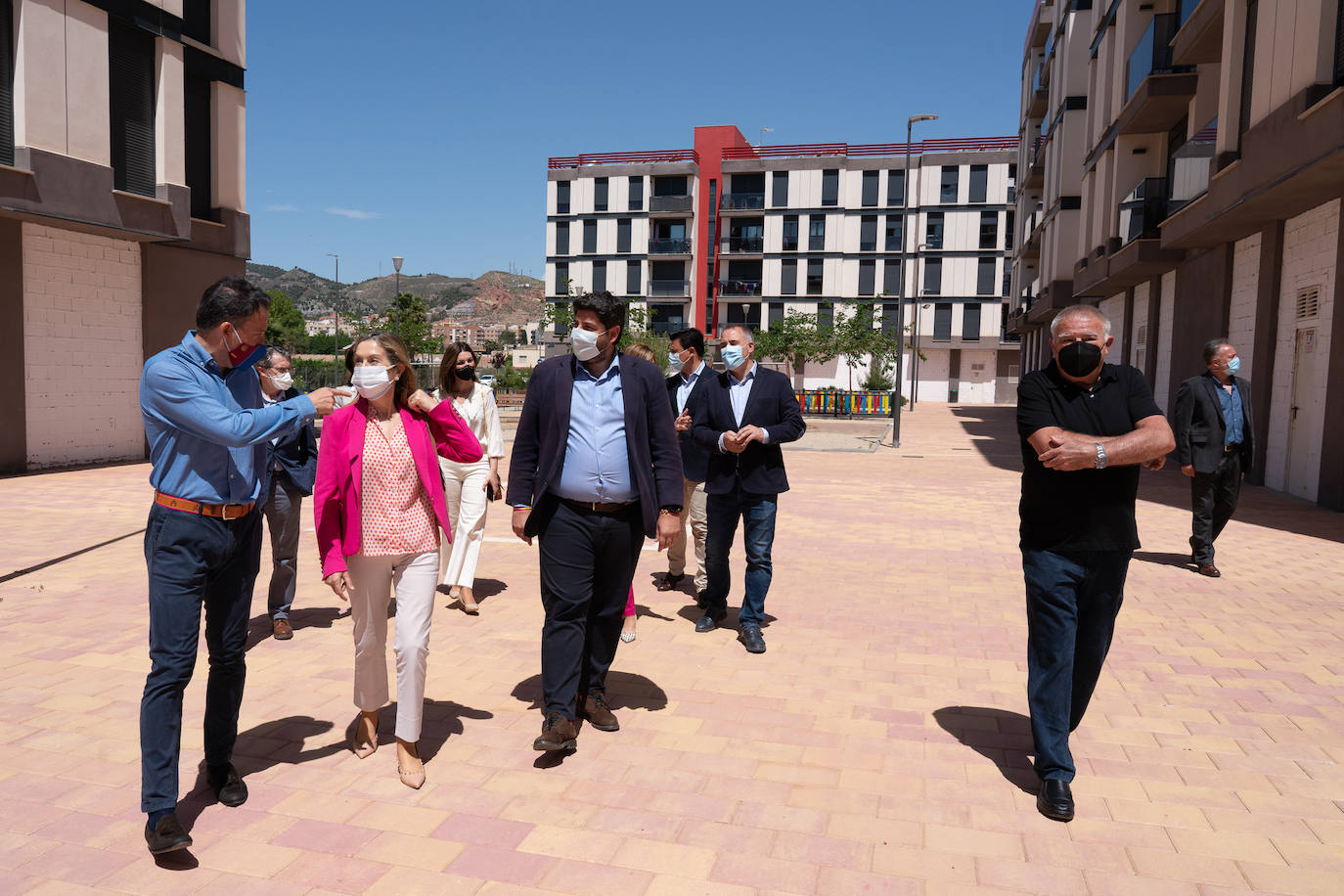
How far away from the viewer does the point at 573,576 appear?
14.0 ft

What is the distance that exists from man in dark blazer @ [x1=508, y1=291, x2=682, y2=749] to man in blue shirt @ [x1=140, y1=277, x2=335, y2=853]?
1.06 metres

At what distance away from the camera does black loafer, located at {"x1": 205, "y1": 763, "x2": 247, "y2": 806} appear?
3.69 metres

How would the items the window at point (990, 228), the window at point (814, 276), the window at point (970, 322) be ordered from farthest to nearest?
the window at point (814, 276) → the window at point (970, 322) → the window at point (990, 228)

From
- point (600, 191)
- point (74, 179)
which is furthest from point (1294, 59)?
point (600, 191)

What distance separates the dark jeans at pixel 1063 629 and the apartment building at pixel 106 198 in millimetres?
15669

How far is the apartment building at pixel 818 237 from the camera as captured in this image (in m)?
67.8

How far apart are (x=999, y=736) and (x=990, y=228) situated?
6841cm

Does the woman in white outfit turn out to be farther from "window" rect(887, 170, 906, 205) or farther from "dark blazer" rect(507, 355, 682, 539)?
"window" rect(887, 170, 906, 205)

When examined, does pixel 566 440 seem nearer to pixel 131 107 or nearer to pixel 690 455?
pixel 690 455

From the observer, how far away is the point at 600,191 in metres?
71.0

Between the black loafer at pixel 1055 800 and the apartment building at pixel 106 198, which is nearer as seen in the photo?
the black loafer at pixel 1055 800

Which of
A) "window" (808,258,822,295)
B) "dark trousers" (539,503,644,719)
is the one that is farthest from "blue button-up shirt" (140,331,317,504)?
"window" (808,258,822,295)

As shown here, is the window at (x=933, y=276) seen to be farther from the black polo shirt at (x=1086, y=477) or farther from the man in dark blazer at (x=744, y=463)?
the black polo shirt at (x=1086, y=477)

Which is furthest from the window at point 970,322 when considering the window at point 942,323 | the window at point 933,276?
the window at point 933,276
